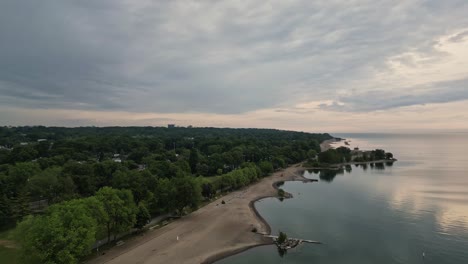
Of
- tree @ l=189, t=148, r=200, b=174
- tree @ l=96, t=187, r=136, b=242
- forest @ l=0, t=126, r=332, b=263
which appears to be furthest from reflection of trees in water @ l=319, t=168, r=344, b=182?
tree @ l=96, t=187, r=136, b=242

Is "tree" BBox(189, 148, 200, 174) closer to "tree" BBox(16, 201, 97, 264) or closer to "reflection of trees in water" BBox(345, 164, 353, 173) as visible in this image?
"reflection of trees in water" BBox(345, 164, 353, 173)

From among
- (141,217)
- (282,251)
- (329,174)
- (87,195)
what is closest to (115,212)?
(141,217)

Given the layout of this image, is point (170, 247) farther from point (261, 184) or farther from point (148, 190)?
point (261, 184)

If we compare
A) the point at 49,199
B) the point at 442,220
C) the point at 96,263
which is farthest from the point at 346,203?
the point at 49,199

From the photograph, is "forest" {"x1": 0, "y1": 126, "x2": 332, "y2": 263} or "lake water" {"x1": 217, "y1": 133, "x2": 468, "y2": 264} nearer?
"forest" {"x1": 0, "y1": 126, "x2": 332, "y2": 263}

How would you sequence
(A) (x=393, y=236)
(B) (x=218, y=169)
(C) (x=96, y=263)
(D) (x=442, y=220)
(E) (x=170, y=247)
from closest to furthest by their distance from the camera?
(C) (x=96, y=263), (E) (x=170, y=247), (A) (x=393, y=236), (D) (x=442, y=220), (B) (x=218, y=169)

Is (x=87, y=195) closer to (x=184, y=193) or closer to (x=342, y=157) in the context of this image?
(x=184, y=193)

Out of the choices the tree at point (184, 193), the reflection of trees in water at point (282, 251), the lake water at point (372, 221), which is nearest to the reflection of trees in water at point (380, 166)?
the lake water at point (372, 221)

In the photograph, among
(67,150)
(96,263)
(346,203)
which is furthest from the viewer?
(67,150)
